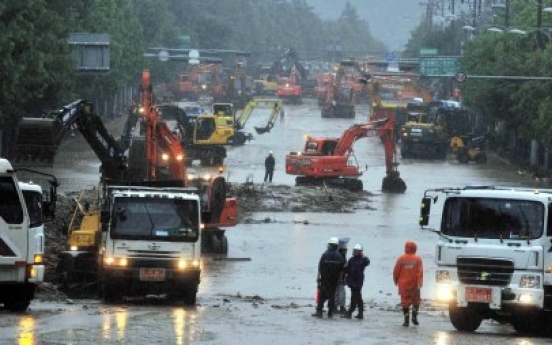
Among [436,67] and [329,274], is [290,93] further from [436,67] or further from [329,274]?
[329,274]

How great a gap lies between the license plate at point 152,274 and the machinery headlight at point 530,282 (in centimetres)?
748

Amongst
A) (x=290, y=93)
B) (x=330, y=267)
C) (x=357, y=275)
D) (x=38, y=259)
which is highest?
(x=290, y=93)

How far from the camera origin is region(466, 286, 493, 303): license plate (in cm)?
3055

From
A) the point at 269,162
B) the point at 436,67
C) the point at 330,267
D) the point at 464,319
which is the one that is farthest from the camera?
the point at 436,67

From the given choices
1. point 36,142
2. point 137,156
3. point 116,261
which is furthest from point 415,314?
point 137,156

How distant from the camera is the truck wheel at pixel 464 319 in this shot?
31.3m

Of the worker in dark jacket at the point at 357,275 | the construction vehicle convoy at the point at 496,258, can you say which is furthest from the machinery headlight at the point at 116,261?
the construction vehicle convoy at the point at 496,258

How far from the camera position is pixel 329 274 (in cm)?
3344

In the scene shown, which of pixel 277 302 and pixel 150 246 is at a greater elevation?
pixel 150 246

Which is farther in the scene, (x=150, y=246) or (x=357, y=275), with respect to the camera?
(x=150, y=246)

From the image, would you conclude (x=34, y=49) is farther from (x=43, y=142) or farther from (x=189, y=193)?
(x=189, y=193)

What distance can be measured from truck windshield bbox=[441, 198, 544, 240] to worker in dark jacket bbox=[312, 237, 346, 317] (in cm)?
257

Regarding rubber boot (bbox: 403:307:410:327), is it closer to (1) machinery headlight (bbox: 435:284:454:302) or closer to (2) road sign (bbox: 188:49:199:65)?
(1) machinery headlight (bbox: 435:284:454:302)

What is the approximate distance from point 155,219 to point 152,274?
1.11m
